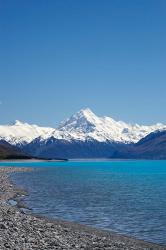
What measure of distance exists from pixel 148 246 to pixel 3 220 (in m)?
10.8

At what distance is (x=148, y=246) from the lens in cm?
3186

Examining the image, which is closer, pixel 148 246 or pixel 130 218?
pixel 148 246

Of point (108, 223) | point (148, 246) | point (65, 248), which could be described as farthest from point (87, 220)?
point (65, 248)

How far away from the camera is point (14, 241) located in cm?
2747

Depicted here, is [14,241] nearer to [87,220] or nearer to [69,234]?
[69,234]

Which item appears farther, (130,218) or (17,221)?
(130,218)

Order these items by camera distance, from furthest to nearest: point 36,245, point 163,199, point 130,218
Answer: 1. point 163,199
2. point 130,218
3. point 36,245

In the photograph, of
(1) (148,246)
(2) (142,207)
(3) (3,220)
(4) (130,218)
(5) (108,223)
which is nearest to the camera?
(1) (148,246)

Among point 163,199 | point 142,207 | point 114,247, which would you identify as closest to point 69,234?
point 114,247

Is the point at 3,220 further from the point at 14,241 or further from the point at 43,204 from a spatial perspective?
the point at 43,204

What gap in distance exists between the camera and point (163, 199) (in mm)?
63625

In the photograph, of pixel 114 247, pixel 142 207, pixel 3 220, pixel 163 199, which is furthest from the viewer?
pixel 163 199

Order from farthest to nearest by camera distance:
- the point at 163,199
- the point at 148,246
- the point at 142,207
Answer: the point at 163,199 < the point at 142,207 < the point at 148,246

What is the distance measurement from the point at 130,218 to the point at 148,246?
42.8 ft
